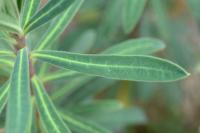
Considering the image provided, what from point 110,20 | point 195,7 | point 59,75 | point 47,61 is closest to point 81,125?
point 59,75

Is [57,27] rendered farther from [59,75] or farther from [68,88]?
[68,88]

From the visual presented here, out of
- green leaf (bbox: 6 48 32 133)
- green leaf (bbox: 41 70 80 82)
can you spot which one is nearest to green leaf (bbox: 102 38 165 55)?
green leaf (bbox: 41 70 80 82)

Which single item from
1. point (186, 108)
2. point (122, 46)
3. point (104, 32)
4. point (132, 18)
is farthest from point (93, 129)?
point (186, 108)

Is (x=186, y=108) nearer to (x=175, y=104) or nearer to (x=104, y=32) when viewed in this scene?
(x=175, y=104)

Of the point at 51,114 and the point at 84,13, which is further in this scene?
the point at 84,13

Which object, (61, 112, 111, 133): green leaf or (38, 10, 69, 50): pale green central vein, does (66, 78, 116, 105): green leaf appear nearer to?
(61, 112, 111, 133): green leaf

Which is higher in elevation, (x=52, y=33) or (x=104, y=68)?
(x=52, y=33)
